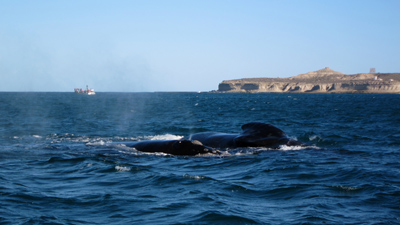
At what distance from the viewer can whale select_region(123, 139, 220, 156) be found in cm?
1438

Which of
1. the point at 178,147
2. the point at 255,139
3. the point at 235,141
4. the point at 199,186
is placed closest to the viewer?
the point at 199,186

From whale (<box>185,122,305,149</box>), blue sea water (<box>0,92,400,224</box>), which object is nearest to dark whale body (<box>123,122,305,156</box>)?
whale (<box>185,122,305,149</box>)

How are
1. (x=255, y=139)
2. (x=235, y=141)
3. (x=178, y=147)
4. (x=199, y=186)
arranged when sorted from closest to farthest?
(x=199, y=186)
(x=178, y=147)
(x=235, y=141)
(x=255, y=139)

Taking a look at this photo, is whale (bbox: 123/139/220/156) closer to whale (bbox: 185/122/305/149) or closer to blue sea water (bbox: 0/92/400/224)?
blue sea water (bbox: 0/92/400/224)

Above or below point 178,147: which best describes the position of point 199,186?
below

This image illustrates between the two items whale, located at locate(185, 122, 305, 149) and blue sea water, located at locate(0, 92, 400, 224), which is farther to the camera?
whale, located at locate(185, 122, 305, 149)

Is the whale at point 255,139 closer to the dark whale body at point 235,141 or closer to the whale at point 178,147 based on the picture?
the dark whale body at point 235,141

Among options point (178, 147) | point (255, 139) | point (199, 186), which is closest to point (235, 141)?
point (255, 139)

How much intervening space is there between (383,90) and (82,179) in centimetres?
19406

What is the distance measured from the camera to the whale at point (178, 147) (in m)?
14.4

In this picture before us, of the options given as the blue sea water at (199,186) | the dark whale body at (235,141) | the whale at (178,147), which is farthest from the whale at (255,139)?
the whale at (178,147)

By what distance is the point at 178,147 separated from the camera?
14.6 metres

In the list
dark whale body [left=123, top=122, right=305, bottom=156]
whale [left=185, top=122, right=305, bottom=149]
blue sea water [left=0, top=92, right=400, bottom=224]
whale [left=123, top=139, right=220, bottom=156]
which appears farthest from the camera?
whale [left=185, top=122, right=305, bottom=149]

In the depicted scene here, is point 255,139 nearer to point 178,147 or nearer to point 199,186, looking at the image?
point 178,147
